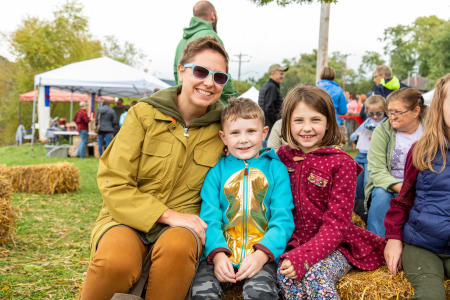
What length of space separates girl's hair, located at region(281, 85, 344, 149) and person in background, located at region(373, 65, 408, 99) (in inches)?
152

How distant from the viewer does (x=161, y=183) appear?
7.22 feet

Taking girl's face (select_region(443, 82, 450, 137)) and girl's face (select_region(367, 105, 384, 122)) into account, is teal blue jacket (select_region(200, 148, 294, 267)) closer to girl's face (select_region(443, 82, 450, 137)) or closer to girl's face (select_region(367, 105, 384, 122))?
girl's face (select_region(443, 82, 450, 137))

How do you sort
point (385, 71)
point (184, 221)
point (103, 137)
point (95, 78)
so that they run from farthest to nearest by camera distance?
point (103, 137) < point (95, 78) < point (385, 71) < point (184, 221)

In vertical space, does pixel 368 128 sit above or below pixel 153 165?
above

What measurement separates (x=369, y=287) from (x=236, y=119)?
1192mm

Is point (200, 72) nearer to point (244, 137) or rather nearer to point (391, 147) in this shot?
point (244, 137)

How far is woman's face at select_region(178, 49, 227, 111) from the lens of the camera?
230 centimetres

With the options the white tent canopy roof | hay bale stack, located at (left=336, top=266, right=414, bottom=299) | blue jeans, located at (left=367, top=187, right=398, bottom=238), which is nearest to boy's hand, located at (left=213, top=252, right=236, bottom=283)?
hay bale stack, located at (left=336, top=266, right=414, bottom=299)

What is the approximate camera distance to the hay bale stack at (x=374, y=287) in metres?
1.90

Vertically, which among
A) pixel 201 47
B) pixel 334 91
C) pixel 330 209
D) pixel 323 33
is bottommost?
pixel 330 209

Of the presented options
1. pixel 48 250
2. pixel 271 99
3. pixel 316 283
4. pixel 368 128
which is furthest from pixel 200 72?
pixel 271 99

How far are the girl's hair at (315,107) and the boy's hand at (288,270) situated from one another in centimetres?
79

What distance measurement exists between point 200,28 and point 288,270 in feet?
8.43

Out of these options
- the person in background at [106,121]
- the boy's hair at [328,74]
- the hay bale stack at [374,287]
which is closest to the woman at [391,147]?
the hay bale stack at [374,287]
